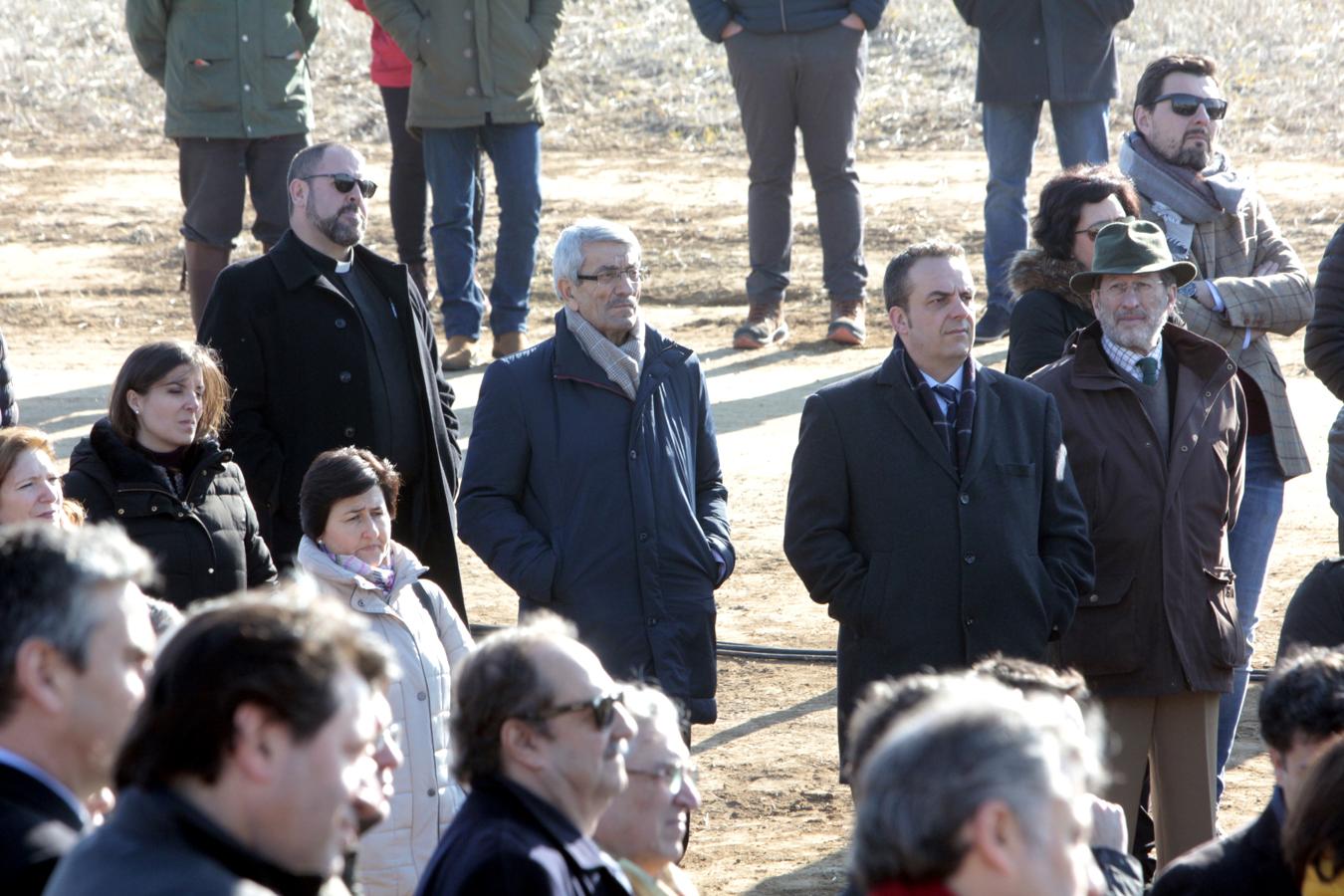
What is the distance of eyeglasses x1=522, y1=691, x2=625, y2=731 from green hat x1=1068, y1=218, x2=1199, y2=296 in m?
2.83

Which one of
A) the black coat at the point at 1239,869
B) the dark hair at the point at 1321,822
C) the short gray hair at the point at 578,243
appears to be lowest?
the black coat at the point at 1239,869

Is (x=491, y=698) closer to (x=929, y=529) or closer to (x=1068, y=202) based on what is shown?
(x=929, y=529)

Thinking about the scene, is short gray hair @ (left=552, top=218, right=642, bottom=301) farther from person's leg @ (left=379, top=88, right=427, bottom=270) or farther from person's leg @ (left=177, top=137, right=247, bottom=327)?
person's leg @ (left=379, top=88, right=427, bottom=270)

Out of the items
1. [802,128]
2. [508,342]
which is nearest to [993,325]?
[802,128]

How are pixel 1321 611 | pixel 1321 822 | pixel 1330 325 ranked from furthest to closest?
pixel 1330 325
pixel 1321 611
pixel 1321 822

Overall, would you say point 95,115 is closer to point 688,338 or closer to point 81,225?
point 81,225

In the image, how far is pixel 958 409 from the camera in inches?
218

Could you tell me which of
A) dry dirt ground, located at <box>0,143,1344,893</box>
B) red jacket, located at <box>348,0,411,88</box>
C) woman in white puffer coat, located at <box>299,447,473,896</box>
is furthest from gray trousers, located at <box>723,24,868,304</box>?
woman in white puffer coat, located at <box>299,447,473,896</box>

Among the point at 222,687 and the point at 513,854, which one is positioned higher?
the point at 222,687

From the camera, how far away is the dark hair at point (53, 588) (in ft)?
9.69

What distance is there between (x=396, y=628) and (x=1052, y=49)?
720 centimetres

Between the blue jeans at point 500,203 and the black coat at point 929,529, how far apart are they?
6.15 m

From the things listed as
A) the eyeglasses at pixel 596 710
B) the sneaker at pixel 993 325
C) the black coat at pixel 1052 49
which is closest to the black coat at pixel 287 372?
the eyeglasses at pixel 596 710

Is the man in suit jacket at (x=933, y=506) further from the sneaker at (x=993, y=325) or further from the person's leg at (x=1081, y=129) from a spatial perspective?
the sneaker at (x=993, y=325)
